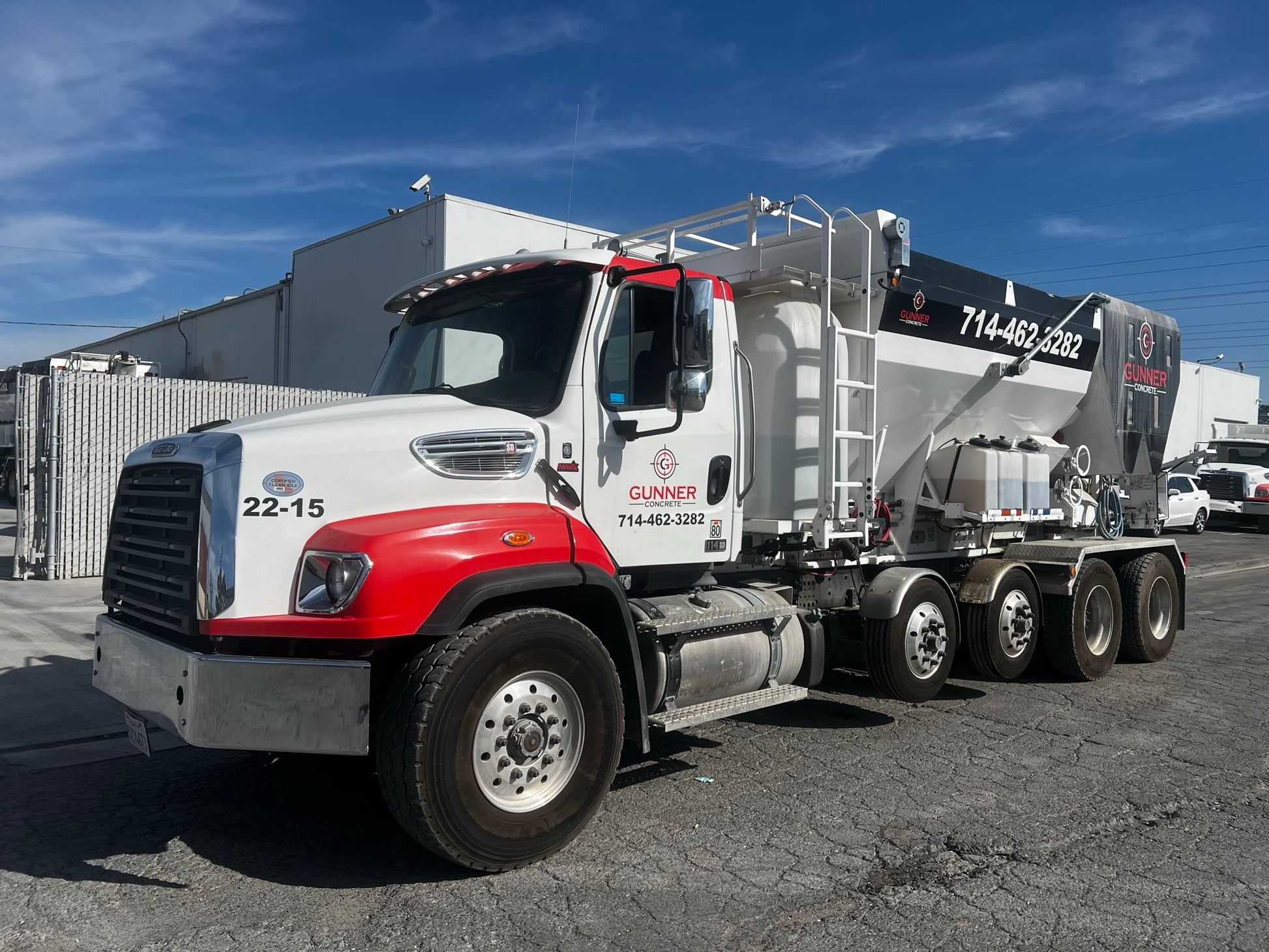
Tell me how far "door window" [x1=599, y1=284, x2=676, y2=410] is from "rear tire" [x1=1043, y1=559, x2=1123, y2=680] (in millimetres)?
4779

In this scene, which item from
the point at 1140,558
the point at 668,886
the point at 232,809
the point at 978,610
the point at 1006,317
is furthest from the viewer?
the point at 1140,558

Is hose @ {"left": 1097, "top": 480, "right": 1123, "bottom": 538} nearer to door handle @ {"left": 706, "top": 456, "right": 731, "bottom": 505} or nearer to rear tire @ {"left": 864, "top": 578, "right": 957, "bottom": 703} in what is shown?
rear tire @ {"left": 864, "top": 578, "right": 957, "bottom": 703}

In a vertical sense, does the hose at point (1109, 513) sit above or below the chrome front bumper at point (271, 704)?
above

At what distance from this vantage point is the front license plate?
14.4 feet

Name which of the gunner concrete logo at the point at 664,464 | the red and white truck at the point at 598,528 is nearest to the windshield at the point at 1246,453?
the red and white truck at the point at 598,528

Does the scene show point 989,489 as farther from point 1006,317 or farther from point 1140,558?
point 1140,558

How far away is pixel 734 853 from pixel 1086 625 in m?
5.31

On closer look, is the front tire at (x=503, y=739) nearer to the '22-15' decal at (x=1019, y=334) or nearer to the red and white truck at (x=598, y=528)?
the red and white truck at (x=598, y=528)

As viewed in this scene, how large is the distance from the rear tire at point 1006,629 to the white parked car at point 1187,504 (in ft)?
64.8

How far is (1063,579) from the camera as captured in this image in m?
8.17

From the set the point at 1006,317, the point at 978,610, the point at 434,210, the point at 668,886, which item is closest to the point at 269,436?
the point at 668,886

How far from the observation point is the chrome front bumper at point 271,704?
3.89 meters

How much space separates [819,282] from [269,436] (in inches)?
146

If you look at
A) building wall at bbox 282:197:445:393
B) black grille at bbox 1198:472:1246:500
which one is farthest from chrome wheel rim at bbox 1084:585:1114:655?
black grille at bbox 1198:472:1246:500
